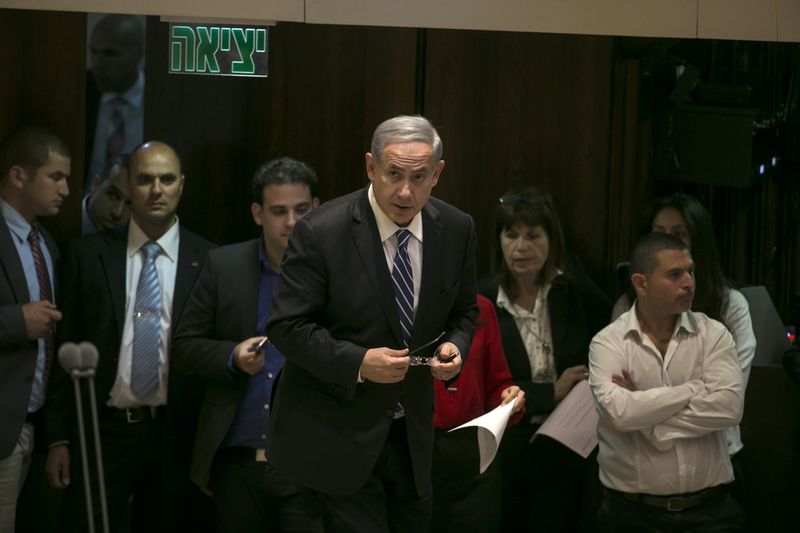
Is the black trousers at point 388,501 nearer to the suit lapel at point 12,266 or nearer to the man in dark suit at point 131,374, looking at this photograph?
the man in dark suit at point 131,374

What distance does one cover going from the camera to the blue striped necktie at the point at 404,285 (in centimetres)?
335

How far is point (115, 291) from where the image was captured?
4.82m

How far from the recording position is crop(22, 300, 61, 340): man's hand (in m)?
4.56

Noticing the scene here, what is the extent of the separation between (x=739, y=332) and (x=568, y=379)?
0.72 m

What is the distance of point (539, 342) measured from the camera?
16.3ft

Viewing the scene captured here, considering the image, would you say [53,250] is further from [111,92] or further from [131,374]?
[111,92]

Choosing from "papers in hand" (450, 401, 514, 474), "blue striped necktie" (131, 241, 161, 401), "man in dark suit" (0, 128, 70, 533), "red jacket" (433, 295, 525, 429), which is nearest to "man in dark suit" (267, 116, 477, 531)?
"papers in hand" (450, 401, 514, 474)

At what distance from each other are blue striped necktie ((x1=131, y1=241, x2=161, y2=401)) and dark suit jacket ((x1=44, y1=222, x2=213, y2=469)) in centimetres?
6

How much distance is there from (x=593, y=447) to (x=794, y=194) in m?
1.65

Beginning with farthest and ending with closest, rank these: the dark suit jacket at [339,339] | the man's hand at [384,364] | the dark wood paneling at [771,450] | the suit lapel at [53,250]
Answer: the dark wood paneling at [771,450] < the suit lapel at [53,250] < the dark suit jacket at [339,339] < the man's hand at [384,364]

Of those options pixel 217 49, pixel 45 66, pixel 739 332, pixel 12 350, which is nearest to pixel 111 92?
pixel 45 66

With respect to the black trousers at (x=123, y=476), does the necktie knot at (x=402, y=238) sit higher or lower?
higher

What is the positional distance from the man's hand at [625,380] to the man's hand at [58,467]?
2212 millimetres

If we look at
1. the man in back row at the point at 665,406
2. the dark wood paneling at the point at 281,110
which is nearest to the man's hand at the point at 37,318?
the dark wood paneling at the point at 281,110
